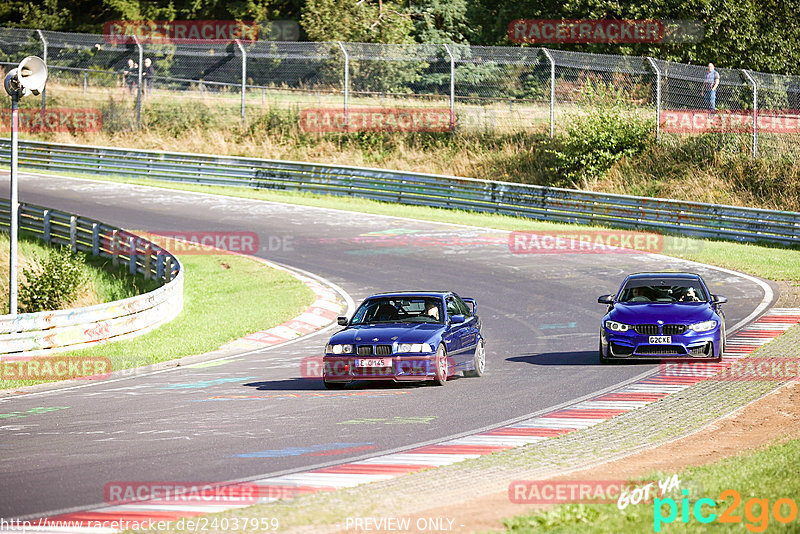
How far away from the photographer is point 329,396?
44.5 ft

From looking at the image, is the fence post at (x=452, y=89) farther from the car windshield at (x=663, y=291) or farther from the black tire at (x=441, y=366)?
the black tire at (x=441, y=366)

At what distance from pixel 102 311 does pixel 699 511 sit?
13.5 meters

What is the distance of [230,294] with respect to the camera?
24.2 metres

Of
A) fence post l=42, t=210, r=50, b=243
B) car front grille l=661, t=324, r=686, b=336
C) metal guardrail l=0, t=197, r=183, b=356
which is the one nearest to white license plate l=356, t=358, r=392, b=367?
car front grille l=661, t=324, r=686, b=336

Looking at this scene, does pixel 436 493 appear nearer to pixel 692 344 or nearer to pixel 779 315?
pixel 692 344

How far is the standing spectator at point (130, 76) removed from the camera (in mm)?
43000

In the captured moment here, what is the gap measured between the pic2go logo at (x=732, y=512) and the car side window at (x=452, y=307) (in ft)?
26.3

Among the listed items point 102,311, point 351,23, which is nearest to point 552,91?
point 351,23

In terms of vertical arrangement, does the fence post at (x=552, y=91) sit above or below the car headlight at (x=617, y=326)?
above

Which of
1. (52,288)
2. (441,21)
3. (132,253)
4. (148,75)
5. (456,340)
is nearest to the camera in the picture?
(456,340)

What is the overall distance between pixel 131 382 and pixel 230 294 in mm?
8906

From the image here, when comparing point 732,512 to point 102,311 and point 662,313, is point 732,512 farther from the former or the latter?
point 102,311

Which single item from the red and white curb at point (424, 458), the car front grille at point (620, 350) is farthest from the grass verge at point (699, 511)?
the car front grille at point (620, 350)

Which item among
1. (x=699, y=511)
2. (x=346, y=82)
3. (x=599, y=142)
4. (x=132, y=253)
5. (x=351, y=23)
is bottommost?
(x=132, y=253)
